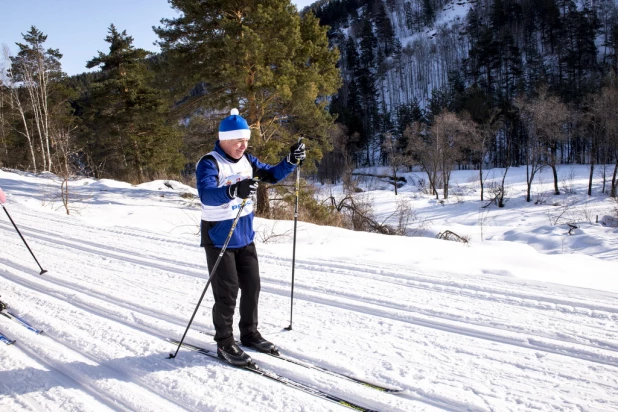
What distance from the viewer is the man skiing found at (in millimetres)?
2855

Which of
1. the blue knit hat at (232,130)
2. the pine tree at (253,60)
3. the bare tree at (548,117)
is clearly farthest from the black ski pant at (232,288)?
the bare tree at (548,117)

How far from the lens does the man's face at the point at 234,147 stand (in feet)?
9.74

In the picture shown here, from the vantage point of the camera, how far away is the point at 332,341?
3.36 m

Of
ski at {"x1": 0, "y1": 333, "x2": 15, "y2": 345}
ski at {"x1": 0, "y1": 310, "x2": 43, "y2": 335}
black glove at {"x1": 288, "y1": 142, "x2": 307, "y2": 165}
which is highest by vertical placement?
black glove at {"x1": 288, "y1": 142, "x2": 307, "y2": 165}

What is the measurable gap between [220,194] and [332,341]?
5.44 feet

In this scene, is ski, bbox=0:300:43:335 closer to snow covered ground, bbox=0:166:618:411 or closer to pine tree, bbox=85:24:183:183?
snow covered ground, bbox=0:166:618:411

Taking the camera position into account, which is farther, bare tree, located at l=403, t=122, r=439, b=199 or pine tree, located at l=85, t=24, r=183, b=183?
bare tree, located at l=403, t=122, r=439, b=199

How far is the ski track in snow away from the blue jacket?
39.5 inches

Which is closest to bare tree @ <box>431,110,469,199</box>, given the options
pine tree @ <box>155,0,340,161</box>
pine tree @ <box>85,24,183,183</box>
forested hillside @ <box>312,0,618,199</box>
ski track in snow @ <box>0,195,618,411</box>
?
forested hillside @ <box>312,0,618,199</box>

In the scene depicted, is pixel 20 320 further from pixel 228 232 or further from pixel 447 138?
pixel 447 138

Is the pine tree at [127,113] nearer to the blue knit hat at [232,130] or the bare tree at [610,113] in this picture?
the blue knit hat at [232,130]

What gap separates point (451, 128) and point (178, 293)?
35.4 metres

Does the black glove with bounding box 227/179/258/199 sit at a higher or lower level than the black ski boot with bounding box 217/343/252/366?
higher

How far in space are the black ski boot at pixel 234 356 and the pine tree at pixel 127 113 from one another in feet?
61.7
